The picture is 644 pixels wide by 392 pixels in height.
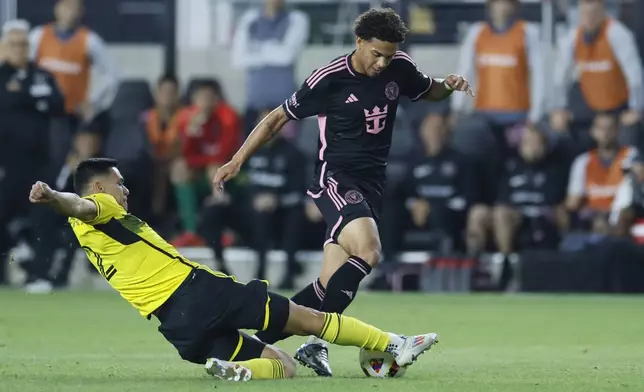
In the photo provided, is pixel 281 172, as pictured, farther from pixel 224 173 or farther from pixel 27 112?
pixel 224 173

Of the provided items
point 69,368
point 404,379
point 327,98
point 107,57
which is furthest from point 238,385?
point 107,57

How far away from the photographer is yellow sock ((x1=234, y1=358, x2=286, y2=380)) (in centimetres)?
758

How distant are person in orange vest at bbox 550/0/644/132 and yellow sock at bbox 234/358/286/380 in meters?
9.61

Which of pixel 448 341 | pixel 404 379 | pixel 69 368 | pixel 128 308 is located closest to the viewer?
pixel 404 379

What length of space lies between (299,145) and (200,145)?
1170mm

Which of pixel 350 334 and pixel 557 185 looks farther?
pixel 557 185

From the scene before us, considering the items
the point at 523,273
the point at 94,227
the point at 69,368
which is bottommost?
the point at 523,273

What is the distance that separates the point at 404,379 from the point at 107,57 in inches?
409

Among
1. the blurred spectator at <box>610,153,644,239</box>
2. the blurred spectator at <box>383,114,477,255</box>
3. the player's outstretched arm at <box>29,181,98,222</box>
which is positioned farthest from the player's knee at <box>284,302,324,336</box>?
the blurred spectator at <box>383,114,477,255</box>

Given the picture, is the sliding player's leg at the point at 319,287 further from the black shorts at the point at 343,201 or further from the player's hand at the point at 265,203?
the player's hand at the point at 265,203

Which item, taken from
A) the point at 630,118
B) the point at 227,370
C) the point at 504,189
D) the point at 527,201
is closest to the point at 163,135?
the point at 504,189

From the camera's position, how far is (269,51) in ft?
56.3

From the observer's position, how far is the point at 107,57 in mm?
17438

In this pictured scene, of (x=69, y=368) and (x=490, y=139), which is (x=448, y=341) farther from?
(x=490, y=139)
